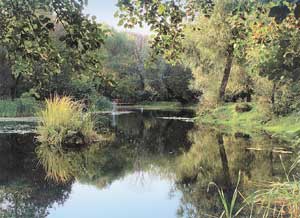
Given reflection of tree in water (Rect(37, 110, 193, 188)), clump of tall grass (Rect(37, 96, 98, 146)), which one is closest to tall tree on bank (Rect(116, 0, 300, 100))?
reflection of tree in water (Rect(37, 110, 193, 188))

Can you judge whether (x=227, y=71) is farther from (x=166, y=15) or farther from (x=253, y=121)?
(x=166, y=15)

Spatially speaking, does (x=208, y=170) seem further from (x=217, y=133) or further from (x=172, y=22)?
(x=217, y=133)

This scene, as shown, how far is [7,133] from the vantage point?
52.9 feet

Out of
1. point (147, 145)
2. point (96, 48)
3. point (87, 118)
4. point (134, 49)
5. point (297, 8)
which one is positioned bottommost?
point (147, 145)

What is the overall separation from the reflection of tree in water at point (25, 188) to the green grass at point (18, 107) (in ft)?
43.9

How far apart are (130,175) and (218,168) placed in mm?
1991

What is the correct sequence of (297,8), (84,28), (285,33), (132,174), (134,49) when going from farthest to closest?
(134,49) < (132,174) < (285,33) < (84,28) < (297,8)

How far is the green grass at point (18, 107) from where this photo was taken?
24.9 meters

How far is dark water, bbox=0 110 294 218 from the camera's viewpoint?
22.3 feet

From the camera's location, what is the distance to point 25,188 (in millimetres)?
7793

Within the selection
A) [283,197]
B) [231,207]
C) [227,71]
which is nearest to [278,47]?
[283,197]

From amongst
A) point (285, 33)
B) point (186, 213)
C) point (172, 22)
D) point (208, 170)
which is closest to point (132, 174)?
point (208, 170)

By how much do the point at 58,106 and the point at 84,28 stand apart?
10796 millimetres

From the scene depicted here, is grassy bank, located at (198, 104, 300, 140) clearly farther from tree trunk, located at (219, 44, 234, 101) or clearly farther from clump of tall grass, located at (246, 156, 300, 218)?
clump of tall grass, located at (246, 156, 300, 218)
